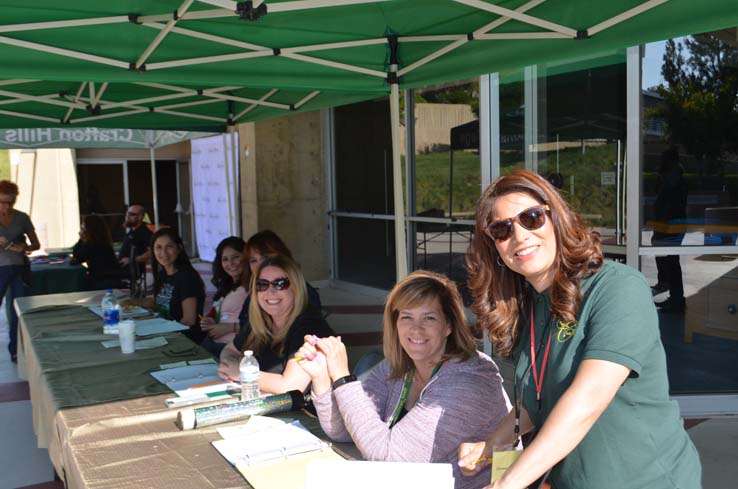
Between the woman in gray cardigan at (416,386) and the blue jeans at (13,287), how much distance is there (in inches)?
176

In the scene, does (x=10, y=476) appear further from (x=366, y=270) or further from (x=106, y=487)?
(x=366, y=270)

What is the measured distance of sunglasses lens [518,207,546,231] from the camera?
1424mm

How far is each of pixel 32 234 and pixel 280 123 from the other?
12.1ft

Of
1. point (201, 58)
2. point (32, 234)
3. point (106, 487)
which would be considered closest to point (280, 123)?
point (32, 234)

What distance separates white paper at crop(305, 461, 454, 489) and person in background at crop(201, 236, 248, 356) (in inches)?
97.3

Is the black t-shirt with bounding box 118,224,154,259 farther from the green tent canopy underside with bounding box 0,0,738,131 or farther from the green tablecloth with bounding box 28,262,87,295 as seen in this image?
the green tent canopy underside with bounding box 0,0,738,131

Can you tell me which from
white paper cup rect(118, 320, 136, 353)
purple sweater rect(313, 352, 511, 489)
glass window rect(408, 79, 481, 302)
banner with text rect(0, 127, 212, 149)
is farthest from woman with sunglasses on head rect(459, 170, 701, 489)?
banner with text rect(0, 127, 212, 149)

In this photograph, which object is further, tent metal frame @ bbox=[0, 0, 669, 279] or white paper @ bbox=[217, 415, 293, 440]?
tent metal frame @ bbox=[0, 0, 669, 279]

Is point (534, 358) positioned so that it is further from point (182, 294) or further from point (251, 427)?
point (182, 294)

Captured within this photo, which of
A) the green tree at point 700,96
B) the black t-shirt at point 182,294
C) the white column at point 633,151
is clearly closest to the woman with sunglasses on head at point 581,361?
the white column at point 633,151

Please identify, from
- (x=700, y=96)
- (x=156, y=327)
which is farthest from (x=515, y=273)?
(x=700, y=96)

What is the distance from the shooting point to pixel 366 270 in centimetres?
868

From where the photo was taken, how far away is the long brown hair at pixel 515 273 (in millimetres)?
1424

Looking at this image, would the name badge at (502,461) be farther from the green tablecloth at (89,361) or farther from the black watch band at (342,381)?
the green tablecloth at (89,361)
